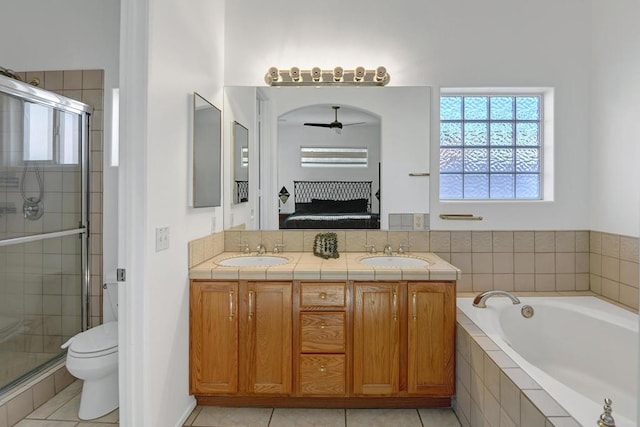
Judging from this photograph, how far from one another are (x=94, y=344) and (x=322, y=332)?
1.29 metres

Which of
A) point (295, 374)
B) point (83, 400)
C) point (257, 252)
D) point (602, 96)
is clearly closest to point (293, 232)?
point (257, 252)

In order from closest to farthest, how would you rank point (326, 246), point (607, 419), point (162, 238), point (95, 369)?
point (607, 419), point (162, 238), point (95, 369), point (326, 246)

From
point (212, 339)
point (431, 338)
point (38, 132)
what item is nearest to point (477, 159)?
point (431, 338)

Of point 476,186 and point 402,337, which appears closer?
point 402,337

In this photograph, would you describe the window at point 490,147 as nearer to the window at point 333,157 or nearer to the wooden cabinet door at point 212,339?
the window at point 333,157

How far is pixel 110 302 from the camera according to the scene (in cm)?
262

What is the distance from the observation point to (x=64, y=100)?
2.49 metres

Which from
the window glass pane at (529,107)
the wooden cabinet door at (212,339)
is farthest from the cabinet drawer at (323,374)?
the window glass pane at (529,107)

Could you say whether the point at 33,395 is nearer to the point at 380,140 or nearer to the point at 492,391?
the point at 492,391

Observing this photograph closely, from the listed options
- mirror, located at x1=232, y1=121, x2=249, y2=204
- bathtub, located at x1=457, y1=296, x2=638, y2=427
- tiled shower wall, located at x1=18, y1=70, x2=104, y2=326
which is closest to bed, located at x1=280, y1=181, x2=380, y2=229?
mirror, located at x1=232, y1=121, x2=249, y2=204

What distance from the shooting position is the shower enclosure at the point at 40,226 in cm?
226

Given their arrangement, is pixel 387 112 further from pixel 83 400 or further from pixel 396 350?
pixel 83 400

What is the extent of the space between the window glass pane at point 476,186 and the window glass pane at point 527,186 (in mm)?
229

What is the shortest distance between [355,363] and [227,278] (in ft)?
2.85
